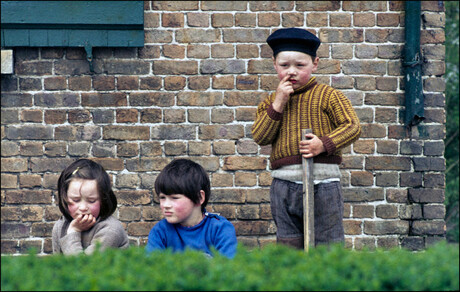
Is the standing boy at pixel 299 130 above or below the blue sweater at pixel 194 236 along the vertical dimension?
above

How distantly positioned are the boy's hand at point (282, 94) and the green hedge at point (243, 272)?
4.20 ft

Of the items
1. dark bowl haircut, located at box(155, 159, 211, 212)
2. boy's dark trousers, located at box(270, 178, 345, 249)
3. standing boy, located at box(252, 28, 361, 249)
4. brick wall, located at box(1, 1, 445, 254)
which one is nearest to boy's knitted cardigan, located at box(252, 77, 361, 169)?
standing boy, located at box(252, 28, 361, 249)

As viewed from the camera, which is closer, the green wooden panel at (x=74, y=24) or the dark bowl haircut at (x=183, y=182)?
the dark bowl haircut at (x=183, y=182)

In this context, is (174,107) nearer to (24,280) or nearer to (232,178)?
(232,178)

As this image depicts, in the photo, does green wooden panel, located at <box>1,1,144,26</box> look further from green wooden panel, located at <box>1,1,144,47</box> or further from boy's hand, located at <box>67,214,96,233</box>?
boy's hand, located at <box>67,214,96,233</box>

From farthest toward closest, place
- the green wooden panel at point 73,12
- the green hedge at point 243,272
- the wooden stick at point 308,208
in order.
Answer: the green wooden panel at point 73,12, the wooden stick at point 308,208, the green hedge at point 243,272

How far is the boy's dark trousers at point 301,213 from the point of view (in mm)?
3121

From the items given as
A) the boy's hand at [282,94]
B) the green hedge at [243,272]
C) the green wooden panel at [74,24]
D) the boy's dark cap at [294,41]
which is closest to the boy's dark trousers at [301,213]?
the boy's hand at [282,94]

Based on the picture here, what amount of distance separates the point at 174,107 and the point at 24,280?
→ 2511mm

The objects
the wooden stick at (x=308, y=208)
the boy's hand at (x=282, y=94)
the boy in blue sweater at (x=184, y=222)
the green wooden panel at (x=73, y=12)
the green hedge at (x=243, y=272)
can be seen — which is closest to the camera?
the green hedge at (x=243, y=272)

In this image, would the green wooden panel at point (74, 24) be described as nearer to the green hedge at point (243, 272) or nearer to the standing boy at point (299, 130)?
the standing boy at point (299, 130)

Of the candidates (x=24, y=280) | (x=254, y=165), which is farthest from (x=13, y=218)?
(x=24, y=280)

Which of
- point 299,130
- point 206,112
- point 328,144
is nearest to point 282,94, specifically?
point 299,130

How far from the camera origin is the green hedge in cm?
165
